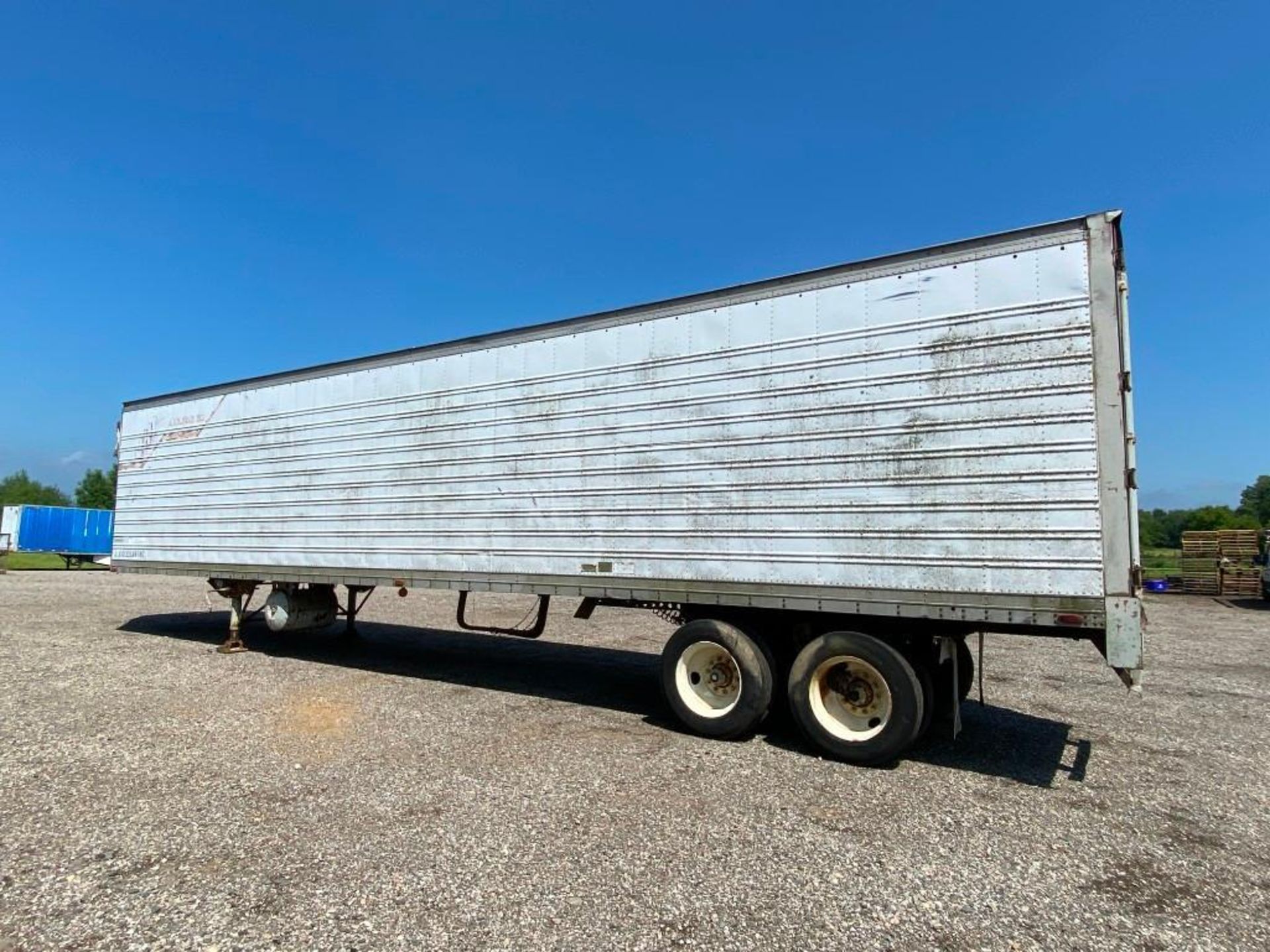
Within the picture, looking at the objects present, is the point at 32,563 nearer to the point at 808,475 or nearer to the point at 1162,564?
the point at 808,475

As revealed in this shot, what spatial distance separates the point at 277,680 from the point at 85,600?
490 inches

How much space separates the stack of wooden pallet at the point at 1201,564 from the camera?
87.2 feet

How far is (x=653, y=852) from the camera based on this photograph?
4375mm

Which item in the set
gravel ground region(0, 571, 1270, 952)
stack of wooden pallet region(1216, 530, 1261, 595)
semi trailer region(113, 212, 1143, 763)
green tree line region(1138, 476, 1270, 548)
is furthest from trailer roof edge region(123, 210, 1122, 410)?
green tree line region(1138, 476, 1270, 548)

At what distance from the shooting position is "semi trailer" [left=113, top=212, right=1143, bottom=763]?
5348mm

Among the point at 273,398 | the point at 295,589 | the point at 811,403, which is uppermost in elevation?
the point at 273,398

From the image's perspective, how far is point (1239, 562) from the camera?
85.9ft

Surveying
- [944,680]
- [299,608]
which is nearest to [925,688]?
[944,680]

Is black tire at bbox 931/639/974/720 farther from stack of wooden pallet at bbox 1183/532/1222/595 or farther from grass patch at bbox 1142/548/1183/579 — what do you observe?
stack of wooden pallet at bbox 1183/532/1222/595

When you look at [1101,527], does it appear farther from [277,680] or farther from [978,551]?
[277,680]

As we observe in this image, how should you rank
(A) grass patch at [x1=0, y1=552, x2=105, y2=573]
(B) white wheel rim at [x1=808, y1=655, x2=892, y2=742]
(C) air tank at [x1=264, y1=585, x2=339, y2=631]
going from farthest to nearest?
(A) grass patch at [x1=0, y1=552, x2=105, y2=573]
(C) air tank at [x1=264, y1=585, x2=339, y2=631]
(B) white wheel rim at [x1=808, y1=655, x2=892, y2=742]

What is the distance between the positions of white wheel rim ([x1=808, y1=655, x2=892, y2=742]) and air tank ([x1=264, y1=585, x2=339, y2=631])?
7.31 m

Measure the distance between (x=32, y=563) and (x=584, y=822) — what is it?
38.9 metres

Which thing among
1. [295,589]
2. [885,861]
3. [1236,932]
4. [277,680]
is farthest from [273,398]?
[1236,932]
